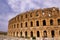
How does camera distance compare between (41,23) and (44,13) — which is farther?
(44,13)

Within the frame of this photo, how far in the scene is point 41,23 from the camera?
33.5 meters

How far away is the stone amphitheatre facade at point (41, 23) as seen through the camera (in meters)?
32.3

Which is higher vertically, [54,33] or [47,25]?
[47,25]

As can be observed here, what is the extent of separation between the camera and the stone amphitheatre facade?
106 ft

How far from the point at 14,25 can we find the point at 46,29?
13533 mm

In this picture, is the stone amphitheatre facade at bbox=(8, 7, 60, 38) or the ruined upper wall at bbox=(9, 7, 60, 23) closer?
the stone amphitheatre facade at bbox=(8, 7, 60, 38)

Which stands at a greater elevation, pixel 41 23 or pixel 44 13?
pixel 44 13

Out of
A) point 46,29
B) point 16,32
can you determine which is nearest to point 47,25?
point 46,29

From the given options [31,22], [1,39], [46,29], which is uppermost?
[31,22]

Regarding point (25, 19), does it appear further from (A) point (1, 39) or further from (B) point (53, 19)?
(A) point (1, 39)

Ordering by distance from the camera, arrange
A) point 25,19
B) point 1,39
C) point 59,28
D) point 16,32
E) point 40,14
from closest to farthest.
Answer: point 1,39 < point 59,28 < point 40,14 < point 25,19 < point 16,32

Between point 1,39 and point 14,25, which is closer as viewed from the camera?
point 1,39

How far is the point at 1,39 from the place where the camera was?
1852 cm

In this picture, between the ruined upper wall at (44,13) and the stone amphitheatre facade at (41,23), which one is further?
the ruined upper wall at (44,13)
